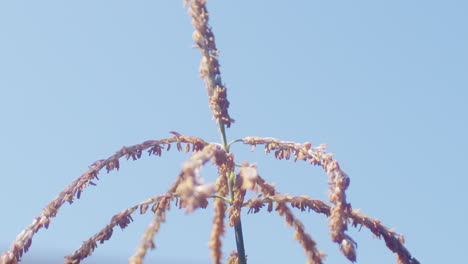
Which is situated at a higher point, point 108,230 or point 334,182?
point 334,182

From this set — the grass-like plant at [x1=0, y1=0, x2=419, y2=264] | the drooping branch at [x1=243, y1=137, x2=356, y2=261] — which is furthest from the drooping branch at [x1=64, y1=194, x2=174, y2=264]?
the drooping branch at [x1=243, y1=137, x2=356, y2=261]

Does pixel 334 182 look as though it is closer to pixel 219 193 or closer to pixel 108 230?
pixel 219 193

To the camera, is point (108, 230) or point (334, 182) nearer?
point (334, 182)

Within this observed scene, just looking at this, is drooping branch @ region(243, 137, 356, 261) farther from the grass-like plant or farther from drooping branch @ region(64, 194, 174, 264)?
drooping branch @ region(64, 194, 174, 264)

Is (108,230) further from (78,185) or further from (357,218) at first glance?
(357,218)

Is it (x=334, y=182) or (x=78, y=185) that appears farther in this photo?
(x=78, y=185)

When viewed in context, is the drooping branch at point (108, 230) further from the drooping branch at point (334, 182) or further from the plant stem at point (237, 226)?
the drooping branch at point (334, 182)

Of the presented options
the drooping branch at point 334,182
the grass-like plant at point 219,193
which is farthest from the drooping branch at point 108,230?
the drooping branch at point 334,182

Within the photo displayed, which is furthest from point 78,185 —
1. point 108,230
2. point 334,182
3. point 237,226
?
point 334,182

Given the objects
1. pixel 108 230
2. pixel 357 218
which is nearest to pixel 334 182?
pixel 357 218

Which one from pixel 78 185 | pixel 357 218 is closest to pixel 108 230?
pixel 78 185

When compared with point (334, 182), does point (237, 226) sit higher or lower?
lower

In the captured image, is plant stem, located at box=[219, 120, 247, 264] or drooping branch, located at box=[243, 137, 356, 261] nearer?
drooping branch, located at box=[243, 137, 356, 261]

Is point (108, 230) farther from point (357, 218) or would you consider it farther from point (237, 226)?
point (357, 218)
